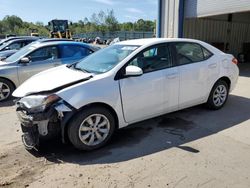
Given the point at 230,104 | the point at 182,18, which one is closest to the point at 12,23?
the point at 182,18

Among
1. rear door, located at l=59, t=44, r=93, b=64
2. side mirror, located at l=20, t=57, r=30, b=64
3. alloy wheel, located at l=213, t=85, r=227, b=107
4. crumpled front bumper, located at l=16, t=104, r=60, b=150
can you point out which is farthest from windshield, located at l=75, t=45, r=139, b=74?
rear door, located at l=59, t=44, r=93, b=64

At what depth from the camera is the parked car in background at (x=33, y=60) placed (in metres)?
7.23

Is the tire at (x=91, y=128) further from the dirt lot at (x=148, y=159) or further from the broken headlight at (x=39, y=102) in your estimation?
the broken headlight at (x=39, y=102)

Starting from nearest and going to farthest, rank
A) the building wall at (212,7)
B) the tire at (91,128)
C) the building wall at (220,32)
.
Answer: the tire at (91,128)
the building wall at (212,7)
the building wall at (220,32)

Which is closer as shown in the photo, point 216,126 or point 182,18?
point 216,126

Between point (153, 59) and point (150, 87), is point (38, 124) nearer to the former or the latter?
point (150, 87)

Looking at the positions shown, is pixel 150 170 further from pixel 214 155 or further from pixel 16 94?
pixel 16 94

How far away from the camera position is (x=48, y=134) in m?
3.64

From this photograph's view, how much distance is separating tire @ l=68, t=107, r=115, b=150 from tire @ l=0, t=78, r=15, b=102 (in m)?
4.39

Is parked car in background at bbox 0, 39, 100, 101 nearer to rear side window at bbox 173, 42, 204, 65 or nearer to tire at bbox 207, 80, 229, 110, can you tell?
rear side window at bbox 173, 42, 204, 65

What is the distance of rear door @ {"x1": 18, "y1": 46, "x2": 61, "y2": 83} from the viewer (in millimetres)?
7441

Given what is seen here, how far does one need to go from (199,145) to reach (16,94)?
2.95 meters

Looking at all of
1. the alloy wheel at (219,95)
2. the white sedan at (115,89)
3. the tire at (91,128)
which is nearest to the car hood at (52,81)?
the white sedan at (115,89)

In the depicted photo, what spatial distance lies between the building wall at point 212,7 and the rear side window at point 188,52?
6.03 m
